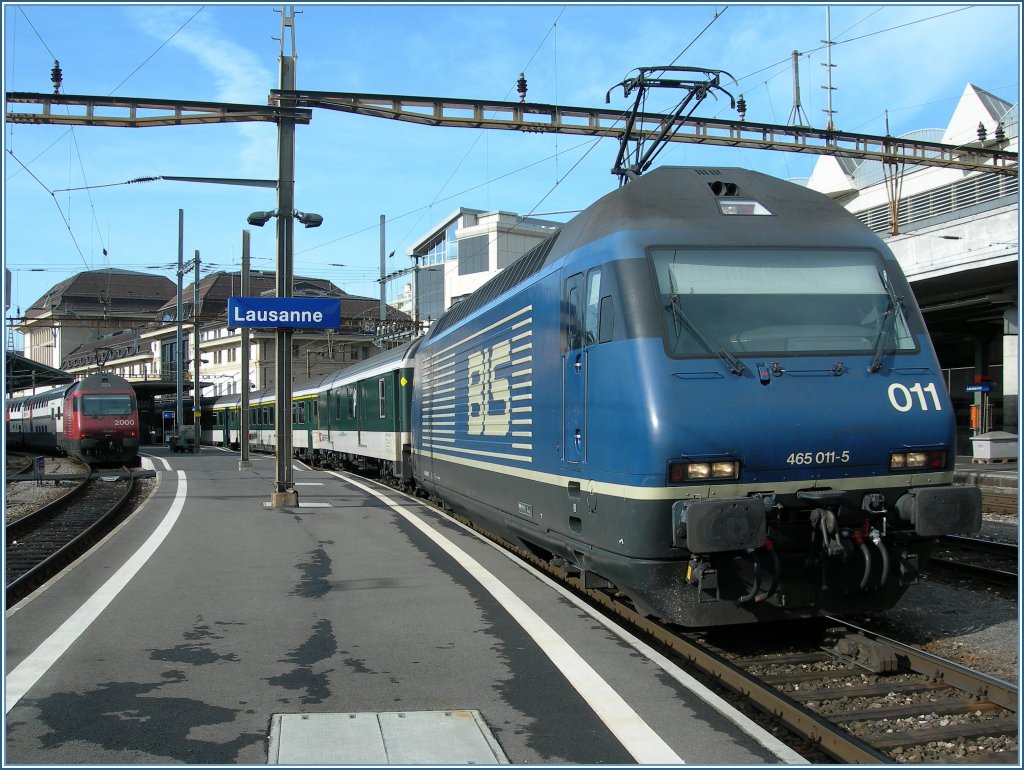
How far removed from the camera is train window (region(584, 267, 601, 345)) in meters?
6.60

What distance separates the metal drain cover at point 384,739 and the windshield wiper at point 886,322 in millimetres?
3597

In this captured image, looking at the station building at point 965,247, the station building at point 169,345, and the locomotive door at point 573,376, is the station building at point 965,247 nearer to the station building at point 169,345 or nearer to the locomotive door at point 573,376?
the locomotive door at point 573,376

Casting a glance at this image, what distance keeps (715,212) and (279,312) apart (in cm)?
1062

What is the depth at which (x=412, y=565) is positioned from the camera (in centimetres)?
970

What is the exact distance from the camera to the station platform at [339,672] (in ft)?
14.8

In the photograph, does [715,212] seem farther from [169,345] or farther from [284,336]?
[169,345]

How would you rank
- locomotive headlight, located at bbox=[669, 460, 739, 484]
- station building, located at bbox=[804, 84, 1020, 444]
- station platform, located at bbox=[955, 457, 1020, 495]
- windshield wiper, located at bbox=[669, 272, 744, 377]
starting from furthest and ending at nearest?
A: station building, located at bbox=[804, 84, 1020, 444], station platform, located at bbox=[955, 457, 1020, 495], windshield wiper, located at bbox=[669, 272, 744, 377], locomotive headlight, located at bbox=[669, 460, 739, 484]

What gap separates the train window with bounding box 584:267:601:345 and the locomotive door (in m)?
0.11

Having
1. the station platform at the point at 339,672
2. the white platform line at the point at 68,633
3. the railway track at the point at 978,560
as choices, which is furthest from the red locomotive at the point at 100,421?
the railway track at the point at 978,560

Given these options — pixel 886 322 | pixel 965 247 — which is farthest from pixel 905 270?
pixel 886 322

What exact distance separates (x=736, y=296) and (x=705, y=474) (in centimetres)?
135

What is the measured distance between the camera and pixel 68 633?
264 inches

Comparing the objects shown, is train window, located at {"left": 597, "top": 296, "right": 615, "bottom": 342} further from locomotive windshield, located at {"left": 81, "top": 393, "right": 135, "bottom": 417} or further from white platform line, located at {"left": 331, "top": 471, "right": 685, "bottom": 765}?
locomotive windshield, located at {"left": 81, "top": 393, "right": 135, "bottom": 417}

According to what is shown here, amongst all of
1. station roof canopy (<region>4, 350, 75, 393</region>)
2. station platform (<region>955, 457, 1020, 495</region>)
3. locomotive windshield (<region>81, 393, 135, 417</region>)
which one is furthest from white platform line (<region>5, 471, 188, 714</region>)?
locomotive windshield (<region>81, 393, 135, 417</region>)
